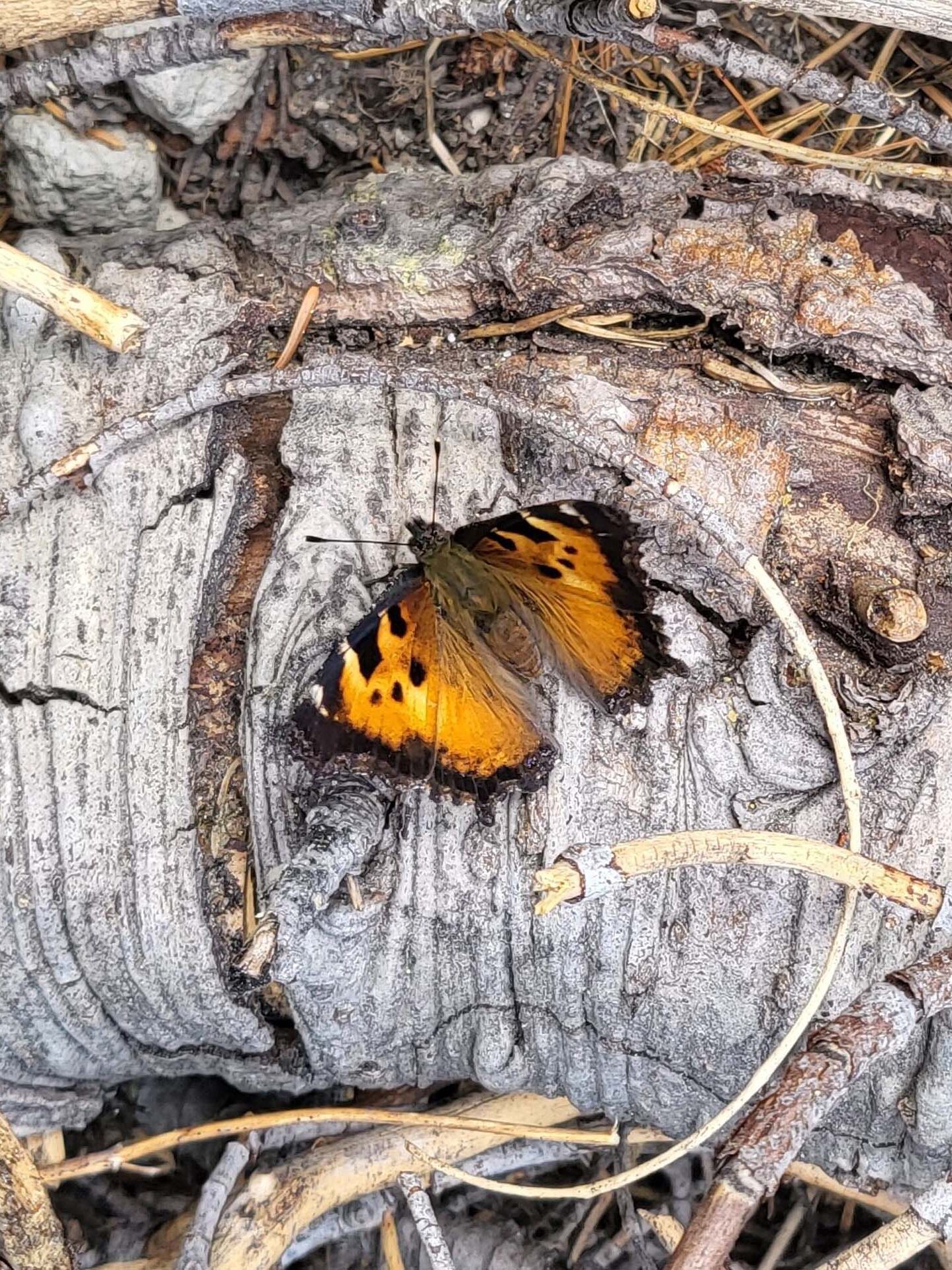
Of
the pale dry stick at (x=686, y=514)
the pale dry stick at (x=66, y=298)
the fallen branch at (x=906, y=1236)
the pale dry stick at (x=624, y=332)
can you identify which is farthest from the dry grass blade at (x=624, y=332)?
the fallen branch at (x=906, y=1236)

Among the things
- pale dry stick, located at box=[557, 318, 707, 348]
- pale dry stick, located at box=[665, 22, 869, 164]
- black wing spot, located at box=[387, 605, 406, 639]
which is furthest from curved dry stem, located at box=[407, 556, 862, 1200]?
pale dry stick, located at box=[665, 22, 869, 164]

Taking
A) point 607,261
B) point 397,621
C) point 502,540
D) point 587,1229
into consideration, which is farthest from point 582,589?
point 587,1229

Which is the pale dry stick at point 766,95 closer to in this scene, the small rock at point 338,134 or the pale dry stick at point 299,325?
the small rock at point 338,134

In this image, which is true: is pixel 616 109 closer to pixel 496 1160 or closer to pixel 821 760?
pixel 821 760

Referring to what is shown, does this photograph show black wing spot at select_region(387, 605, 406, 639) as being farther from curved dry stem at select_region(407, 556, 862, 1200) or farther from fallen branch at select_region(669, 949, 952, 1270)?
fallen branch at select_region(669, 949, 952, 1270)

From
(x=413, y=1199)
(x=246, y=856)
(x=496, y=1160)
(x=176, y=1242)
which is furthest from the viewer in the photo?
(x=496, y=1160)

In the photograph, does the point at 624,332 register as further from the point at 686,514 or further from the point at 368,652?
the point at 368,652

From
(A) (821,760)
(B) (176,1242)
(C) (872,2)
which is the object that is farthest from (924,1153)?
(C) (872,2)
